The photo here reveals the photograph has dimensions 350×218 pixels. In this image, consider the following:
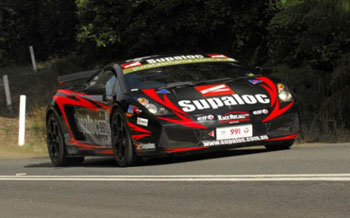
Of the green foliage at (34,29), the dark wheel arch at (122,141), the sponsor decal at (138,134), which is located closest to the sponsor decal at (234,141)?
the sponsor decal at (138,134)

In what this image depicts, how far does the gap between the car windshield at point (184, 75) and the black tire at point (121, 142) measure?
0.45 metres

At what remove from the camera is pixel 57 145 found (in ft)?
Result: 40.7

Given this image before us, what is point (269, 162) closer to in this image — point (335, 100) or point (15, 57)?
point (335, 100)

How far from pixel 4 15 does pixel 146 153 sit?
1301 inches

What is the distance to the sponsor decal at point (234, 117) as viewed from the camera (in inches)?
368

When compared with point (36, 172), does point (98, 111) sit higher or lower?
higher

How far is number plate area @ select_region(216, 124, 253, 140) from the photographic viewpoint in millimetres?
9367

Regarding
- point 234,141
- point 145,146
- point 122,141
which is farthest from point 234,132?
point 122,141

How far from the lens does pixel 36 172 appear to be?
11180 millimetres

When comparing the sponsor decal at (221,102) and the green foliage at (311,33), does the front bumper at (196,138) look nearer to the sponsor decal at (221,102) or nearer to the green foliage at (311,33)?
the sponsor decal at (221,102)

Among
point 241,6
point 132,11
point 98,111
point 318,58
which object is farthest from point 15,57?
point 98,111

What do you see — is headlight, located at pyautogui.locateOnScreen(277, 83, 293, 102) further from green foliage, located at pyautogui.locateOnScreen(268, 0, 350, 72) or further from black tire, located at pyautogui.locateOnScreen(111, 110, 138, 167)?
green foliage, located at pyautogui.locateOnScreen(268, 0, 350, 72)

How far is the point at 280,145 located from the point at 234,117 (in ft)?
3.65

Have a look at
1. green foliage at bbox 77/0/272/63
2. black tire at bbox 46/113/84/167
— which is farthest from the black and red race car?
green foliage at bbox 77/0/272/63
